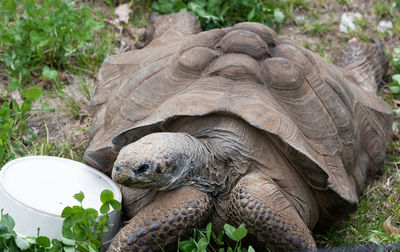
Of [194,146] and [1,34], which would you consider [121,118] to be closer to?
[194,146]

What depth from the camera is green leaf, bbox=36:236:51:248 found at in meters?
2.37

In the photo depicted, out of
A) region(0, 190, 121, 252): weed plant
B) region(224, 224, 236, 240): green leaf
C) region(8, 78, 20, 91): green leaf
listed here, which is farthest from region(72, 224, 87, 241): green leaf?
region(8, 78, 20, 91): green leaf

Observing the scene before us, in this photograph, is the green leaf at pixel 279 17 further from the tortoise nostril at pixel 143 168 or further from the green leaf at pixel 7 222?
the green leaf at pixel 7 222

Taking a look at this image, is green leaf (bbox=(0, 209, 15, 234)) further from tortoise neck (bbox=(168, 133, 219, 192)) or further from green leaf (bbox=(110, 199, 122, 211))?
tortoise neck (bbox=(168, 133, 219, 192))

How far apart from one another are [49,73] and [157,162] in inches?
75.5

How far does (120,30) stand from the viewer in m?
4.71

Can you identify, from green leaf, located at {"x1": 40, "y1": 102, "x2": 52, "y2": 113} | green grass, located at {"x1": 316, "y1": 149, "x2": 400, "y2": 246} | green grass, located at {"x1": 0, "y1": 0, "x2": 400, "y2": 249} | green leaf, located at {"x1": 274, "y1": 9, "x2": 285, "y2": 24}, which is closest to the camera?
green grass, located at {"x1": 316, "y1": 149, "x2": 400, "y2": 246}

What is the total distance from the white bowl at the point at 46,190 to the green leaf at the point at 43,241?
14 cm

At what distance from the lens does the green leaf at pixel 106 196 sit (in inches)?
101

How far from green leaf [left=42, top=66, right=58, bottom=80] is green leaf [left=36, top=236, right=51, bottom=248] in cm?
185

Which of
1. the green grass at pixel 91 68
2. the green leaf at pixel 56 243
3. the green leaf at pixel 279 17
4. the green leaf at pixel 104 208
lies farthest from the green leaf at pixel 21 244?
the green leaf at pixel 279 17

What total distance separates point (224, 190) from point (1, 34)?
2.28 meters

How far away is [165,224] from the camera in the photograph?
2.46 meters

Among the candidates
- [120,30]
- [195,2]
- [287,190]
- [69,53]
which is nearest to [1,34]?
[69,53]
